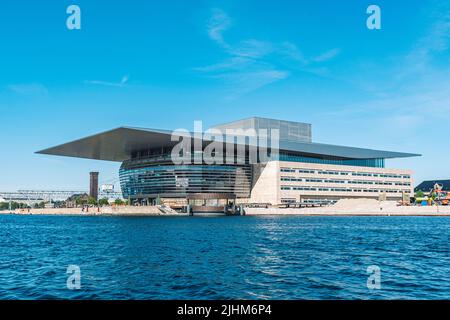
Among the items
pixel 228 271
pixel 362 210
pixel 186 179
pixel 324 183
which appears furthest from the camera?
pixel 324 183

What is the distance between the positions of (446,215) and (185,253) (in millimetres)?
73226

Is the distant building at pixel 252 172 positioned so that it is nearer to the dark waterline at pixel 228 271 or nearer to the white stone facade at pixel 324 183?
the white stone facade at pixel 324 183

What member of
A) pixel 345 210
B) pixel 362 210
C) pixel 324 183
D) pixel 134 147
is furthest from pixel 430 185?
pixel 134 147

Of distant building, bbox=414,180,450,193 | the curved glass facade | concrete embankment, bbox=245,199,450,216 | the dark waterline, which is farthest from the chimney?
the dark waterline

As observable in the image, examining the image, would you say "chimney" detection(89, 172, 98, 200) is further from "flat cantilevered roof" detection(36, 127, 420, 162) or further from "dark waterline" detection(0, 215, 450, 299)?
"dark waterline" detection(0, 215, 450, 299)

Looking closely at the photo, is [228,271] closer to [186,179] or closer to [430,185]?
[186,179]

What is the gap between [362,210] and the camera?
8875 centimetres

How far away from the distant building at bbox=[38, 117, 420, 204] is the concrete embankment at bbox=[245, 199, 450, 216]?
185 inches

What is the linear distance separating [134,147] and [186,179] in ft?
43.3

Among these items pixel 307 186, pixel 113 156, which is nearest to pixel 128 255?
pixel 307 186

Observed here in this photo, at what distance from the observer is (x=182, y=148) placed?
9538 cm
